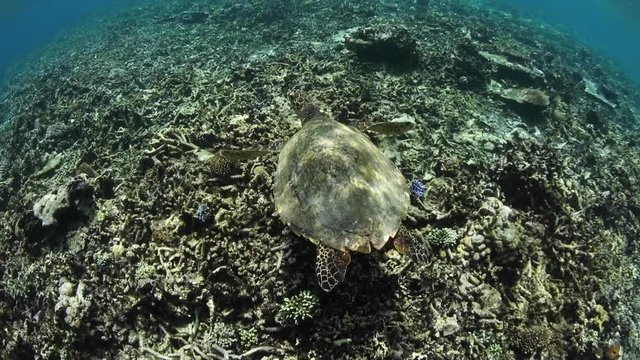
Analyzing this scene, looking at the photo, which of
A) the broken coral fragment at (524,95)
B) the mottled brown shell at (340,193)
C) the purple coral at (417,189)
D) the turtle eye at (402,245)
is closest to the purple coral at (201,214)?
the mottled brown shell at (340,193)

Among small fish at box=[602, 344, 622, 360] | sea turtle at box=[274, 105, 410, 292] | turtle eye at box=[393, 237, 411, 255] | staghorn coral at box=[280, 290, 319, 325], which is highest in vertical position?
sea turtle at box=[274, 105, 410, 292]

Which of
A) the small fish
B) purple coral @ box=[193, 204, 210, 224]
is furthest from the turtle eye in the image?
the small fish

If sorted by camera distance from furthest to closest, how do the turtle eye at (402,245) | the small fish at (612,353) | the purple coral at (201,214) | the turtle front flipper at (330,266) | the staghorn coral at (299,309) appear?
the purple coral at (201,214) < the small fish at (612,353) < the staghorn coral at (299,309) < the turtle eye at (402,245) < the turtle front flipper at (330,266)

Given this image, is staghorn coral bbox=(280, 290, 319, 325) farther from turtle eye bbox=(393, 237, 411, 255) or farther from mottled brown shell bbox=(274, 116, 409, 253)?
turtle eye bbox=(393, 237, 411, 255)

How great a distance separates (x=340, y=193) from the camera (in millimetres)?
4234

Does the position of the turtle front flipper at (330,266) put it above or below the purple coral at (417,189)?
above

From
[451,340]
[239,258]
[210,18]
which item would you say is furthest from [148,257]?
[210,18]

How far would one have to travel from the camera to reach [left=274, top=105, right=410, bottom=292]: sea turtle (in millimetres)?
4062

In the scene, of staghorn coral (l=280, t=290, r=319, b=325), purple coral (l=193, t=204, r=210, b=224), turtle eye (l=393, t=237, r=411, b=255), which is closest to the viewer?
turtle eye (l=393, t=237, r=411, b=255)

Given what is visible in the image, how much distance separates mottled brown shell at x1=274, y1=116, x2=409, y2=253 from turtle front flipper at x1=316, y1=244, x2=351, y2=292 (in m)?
0.14

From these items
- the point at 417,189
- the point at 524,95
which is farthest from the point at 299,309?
the point at 524,95

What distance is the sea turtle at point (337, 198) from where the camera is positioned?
406 centimetres

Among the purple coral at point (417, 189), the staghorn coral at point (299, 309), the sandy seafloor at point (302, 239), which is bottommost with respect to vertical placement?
the sandy seafloor at point (302, 239)

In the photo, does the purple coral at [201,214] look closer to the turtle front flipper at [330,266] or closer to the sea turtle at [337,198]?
the sea turtle at [337,198]
